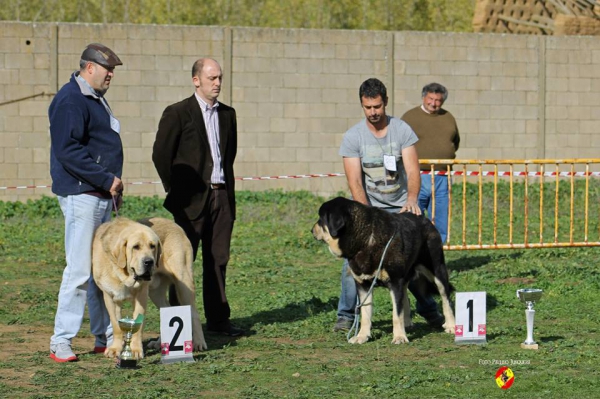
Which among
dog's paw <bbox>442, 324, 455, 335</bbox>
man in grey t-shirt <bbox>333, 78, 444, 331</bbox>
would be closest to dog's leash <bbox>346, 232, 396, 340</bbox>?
man in grey t-shirt <bbox>333, 78, 444, 331</bbox>

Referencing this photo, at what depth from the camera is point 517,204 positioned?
1773cm

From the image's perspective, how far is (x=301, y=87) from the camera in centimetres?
1886

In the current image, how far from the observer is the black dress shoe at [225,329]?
8.53m

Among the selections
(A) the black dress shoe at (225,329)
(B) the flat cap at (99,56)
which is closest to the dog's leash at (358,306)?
(A) the black dress shoe at (225,329)

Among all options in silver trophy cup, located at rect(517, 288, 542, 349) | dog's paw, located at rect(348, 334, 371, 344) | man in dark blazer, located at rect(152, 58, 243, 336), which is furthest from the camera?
man in dark blazer, located at rect(152, 58, 243, 336)

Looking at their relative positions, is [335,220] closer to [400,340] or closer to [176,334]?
[400,340]

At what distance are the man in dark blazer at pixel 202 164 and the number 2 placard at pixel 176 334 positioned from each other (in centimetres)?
119

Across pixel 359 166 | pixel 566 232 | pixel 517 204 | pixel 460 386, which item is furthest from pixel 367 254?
pixel 517 204

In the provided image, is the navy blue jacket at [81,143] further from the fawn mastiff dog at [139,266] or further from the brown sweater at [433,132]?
the brown sweater at [433,132]

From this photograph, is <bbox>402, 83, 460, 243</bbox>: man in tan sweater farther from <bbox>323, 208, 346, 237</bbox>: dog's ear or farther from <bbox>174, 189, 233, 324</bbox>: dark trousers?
<bbox>323, 208, 346, 237</bbox>: dog's ear

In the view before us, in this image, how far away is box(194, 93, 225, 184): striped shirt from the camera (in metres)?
8.34

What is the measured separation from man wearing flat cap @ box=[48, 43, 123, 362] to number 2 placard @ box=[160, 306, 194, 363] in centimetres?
67

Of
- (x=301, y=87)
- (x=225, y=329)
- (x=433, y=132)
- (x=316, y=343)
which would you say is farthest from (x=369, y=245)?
(x=301, y=87)

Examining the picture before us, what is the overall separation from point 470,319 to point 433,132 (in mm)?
4704
